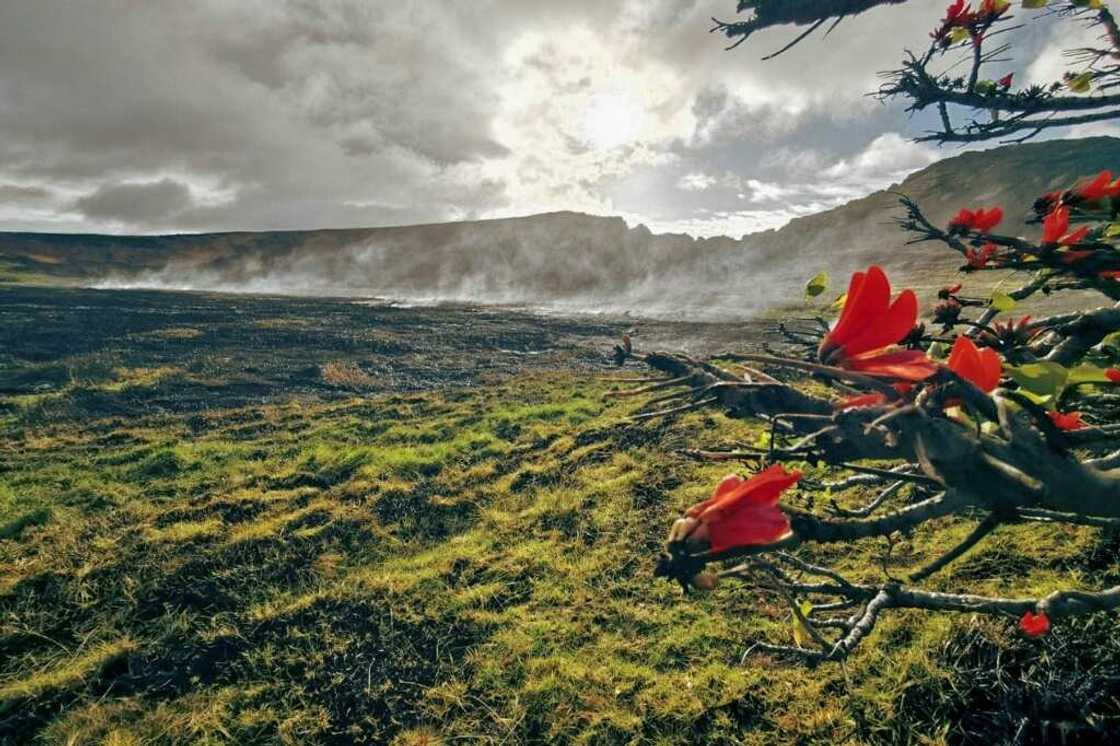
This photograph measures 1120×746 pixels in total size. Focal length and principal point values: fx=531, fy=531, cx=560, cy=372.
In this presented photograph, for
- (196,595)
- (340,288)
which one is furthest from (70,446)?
(340,288)

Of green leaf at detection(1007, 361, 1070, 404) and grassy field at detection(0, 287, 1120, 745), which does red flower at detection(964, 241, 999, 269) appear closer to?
green leaf at detection(1007, 361, 1070, 404)

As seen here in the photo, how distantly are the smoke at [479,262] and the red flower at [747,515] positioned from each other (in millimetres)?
37598

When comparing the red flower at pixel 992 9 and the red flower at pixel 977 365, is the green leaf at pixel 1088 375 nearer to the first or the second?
the red flower at pixel 977 365

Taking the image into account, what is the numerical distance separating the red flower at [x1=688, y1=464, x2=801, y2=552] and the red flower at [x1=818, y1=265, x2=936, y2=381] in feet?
0.74

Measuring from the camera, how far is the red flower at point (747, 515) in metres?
0.81

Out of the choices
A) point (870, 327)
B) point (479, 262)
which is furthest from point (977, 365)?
point (479, 262)

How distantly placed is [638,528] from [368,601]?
102 inches

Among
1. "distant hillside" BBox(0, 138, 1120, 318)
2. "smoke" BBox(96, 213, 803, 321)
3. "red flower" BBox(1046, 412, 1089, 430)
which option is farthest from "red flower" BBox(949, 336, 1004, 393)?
"smoke" BBox(96, 213, 803, 321)

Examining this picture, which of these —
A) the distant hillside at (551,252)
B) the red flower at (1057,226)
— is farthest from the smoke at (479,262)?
the red flower at (1057,226)

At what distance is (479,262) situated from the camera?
49.6 meters

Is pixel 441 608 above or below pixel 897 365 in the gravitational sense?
below

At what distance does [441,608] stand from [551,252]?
48222mm

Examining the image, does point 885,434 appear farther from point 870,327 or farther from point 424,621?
point 424,621

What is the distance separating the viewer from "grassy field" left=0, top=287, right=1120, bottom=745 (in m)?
3.01
